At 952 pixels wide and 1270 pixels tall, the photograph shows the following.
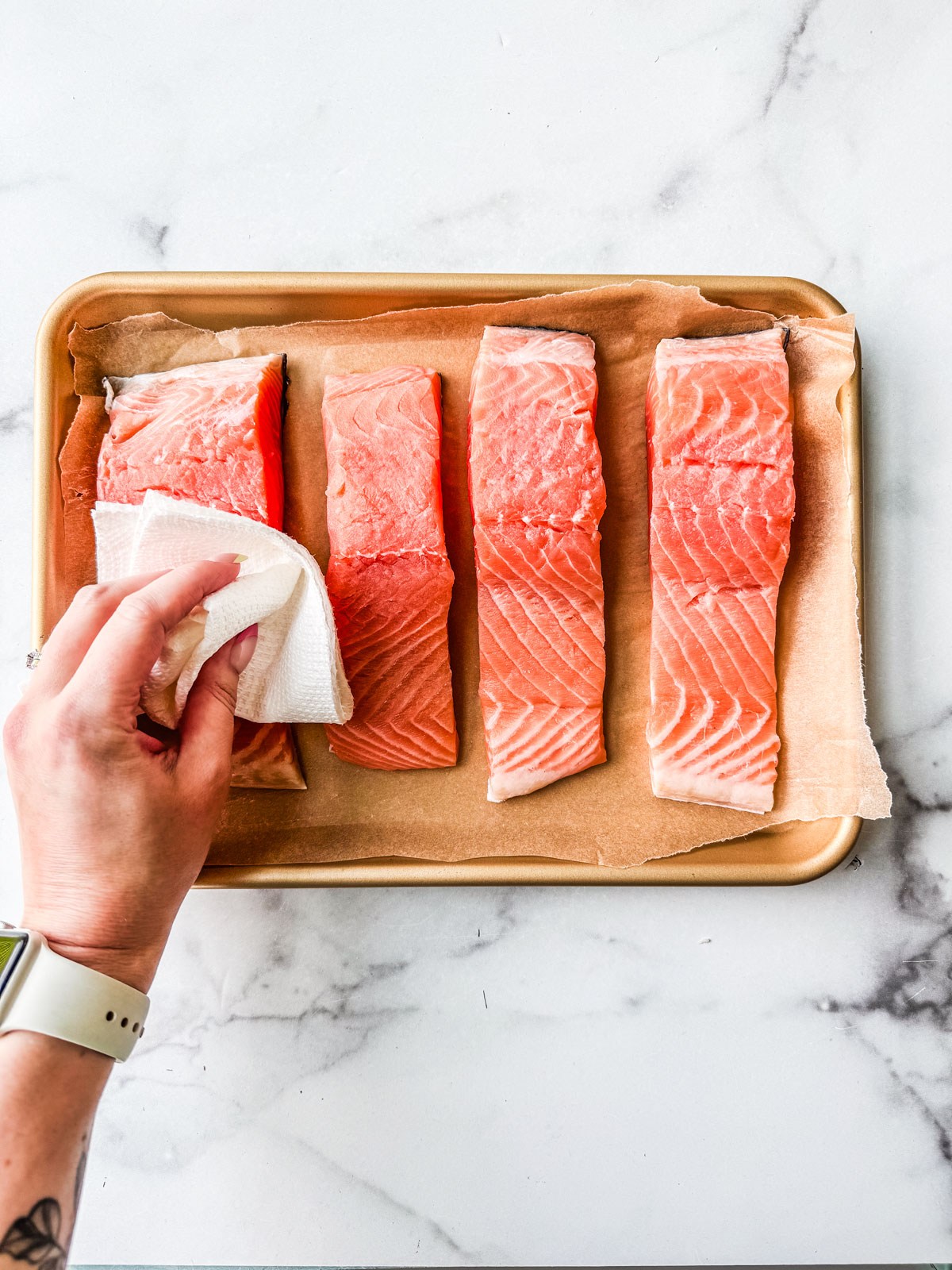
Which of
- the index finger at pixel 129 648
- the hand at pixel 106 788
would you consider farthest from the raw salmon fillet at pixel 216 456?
the index finger at pixel 129 648

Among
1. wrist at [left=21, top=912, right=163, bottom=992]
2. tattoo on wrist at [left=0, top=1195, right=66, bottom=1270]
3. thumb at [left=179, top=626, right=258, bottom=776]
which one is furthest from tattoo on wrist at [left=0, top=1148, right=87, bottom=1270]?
thumb at [left=179, top=626, right=258, bottom=776]

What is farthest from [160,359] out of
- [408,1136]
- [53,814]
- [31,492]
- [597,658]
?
[408,1136]

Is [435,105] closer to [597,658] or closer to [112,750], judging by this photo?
[597,658]

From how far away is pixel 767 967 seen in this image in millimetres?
2316

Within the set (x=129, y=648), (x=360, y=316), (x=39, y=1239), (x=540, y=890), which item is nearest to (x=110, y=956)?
(x=39, y=1239)

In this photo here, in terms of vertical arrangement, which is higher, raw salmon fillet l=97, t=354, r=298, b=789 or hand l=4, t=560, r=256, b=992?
raw salmon fillet l=97, t=354, r=298, b=789

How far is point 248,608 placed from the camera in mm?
2012

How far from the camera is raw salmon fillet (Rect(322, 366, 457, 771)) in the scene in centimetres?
221

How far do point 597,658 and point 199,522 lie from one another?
1044mm

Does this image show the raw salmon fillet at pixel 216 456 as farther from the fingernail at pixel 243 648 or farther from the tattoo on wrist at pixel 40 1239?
the tattoo on wrist at pixel 40 1239

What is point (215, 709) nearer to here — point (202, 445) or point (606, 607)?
point (202, 445)

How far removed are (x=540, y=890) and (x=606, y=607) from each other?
0.77m

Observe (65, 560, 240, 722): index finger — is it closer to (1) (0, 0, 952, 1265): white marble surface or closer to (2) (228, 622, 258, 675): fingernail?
(2) (228, 622, 258, 675): fingernail

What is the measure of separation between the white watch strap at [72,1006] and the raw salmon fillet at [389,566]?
747mm
